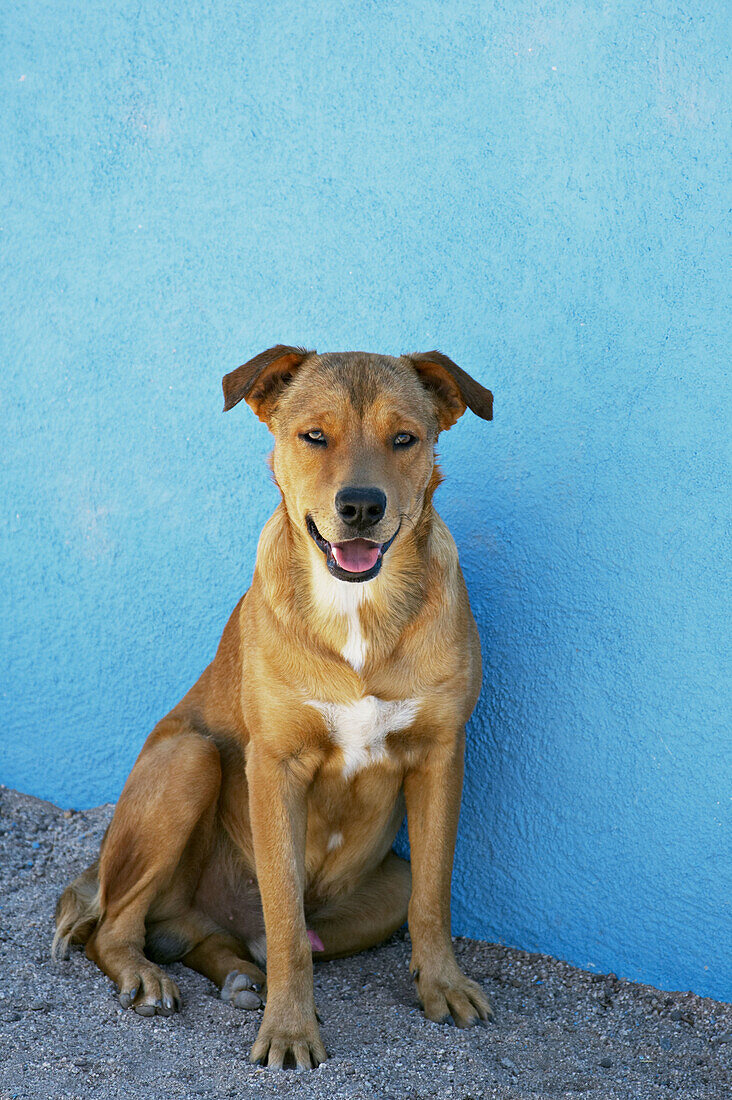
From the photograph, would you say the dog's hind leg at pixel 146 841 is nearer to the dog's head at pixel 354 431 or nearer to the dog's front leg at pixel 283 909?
the dog's front leg at pixel 283 909

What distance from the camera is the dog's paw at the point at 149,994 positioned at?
3043 mm

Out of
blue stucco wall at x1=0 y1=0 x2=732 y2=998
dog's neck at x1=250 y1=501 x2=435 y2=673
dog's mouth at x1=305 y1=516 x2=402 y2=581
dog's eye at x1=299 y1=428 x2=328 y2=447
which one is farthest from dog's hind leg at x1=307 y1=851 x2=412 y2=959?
dog's eye at x1=299 y1=428 x2=328 y2=447

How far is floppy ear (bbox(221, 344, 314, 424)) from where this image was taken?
3.01 meters

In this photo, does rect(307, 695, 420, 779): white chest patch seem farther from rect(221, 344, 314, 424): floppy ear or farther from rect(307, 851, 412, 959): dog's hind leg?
rect(221, 344, 314, 424): floppy ear

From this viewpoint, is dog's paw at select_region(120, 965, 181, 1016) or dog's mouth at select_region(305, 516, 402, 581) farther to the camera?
dog's paw at select_region(120, 965, 181, 1016)

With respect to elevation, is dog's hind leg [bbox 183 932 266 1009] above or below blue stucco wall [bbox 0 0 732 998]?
below

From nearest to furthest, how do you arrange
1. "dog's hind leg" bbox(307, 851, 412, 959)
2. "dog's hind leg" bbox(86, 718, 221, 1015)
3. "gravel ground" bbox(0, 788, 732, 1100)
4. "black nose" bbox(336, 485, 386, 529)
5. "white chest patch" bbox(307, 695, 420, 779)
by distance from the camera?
"gravel ground" bbox(0, 788, 732, 1100)
"black nose" bbox(336, 485, 386, 529)
"white chest patch" bbox(307, 695, 420, 779)
"dog's hind leg" bbox(86, 718, 221, 1015)
"dog's hind leg" bbox(307, 851, 412, 959)

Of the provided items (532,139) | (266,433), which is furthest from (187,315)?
(532,139)

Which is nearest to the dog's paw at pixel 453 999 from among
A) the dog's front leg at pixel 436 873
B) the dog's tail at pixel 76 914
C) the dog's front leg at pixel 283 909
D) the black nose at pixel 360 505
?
the dog's front leg at pixel 436 873

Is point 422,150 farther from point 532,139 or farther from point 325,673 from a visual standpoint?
point 325,673

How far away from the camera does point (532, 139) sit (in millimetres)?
3572

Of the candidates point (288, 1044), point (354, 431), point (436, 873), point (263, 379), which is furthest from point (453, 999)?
point (263, 379)

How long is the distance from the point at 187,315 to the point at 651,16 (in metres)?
2.10

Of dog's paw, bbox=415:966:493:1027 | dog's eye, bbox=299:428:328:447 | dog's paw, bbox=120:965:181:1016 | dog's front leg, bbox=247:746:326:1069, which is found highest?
dog's eye, bbox=299:428:328:447
